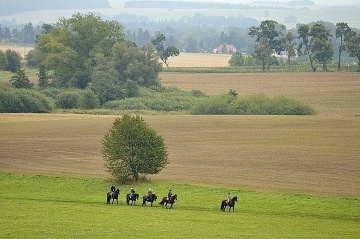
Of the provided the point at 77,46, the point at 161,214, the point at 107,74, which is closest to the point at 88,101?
the point at 107,74

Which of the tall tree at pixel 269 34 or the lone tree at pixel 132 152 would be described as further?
the tall tree at pixel 269 34

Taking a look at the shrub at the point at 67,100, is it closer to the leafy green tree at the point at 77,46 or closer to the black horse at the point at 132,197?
the leafy green tree at the point at 77,46

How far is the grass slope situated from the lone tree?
1173mm

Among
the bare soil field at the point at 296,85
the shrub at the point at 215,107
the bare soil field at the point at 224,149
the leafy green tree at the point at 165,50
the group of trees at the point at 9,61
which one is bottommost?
the bare soil field at the point at 224,149

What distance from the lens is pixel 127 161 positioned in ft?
165

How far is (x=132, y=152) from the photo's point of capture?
50.5m

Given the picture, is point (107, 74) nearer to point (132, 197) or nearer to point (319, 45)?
point (319, 45)

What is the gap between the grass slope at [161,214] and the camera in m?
32.9

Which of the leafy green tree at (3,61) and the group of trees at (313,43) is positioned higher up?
the group of trees at (313,43)

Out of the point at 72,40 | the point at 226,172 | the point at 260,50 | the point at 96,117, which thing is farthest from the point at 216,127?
the point at 260,50

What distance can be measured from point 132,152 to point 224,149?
16.8 metres

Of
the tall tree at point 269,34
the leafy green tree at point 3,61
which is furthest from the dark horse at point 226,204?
the tall tree at point 269,34

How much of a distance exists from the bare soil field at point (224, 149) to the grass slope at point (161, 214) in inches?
156

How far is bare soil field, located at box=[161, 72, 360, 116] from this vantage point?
104250 mm
